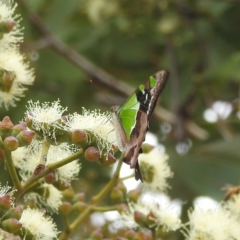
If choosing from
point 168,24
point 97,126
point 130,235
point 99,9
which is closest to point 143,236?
point 130,235

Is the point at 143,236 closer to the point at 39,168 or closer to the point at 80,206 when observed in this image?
the point at 80,206

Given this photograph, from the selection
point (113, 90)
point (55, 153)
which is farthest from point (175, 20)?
point (55, 153)

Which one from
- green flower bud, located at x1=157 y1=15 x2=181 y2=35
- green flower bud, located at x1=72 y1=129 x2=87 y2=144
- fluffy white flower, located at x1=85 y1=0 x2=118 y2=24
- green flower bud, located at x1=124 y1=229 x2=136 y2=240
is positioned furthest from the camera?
fluffy white flower, located at x1=85 y1=0 x2=118 y2=24

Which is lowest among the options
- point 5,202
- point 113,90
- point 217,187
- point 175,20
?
point 5,202

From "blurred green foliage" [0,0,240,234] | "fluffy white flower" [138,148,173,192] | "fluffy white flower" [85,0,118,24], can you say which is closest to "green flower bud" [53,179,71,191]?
"fluffy white flower" [138,148,173,192]

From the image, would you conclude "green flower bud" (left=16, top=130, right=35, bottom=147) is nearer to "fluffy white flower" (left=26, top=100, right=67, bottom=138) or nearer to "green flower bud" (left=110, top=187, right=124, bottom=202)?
"fluffy white flower" (left=26, top=100, right=67, bottom=138)

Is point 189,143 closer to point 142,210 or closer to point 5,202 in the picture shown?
point 142,210
